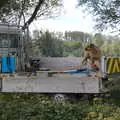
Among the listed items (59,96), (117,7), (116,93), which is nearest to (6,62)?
(59,96)

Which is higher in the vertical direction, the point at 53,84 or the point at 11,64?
the point at 11,64

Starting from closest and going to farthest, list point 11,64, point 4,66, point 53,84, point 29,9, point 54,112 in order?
point 54,112 < point 53,84 < point 4,66 < point 11,64 < point 29,9

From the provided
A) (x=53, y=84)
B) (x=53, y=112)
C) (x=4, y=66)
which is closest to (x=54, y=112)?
(x=53, y=112)

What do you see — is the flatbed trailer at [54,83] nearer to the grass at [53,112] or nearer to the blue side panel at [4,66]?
the blue side panel at [4,66]

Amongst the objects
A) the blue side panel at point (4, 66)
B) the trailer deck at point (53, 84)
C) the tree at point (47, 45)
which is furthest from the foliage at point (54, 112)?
the tree at point (47, 45)

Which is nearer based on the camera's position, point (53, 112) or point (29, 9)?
point (53, 112)

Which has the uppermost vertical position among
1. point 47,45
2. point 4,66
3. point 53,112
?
point 47,45

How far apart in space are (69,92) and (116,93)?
5.56 ft

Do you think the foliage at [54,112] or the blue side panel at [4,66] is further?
the blue side panel at [4,66]

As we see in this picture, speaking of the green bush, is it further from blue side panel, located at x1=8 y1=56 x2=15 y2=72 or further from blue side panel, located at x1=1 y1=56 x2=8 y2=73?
blue side panel, located at x1=8 y1=56 x2=15 y2=72

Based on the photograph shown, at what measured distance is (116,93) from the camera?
11797 mm

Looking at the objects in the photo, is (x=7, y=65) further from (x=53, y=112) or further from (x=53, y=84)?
(x=53, y=112)

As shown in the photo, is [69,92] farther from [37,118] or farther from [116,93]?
[37,118]

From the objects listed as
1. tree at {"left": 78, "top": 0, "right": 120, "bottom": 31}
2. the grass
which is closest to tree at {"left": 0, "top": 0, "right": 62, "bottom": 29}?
tree at {"left": 78, "top": 0, "right": 120, "bottom": 31}
